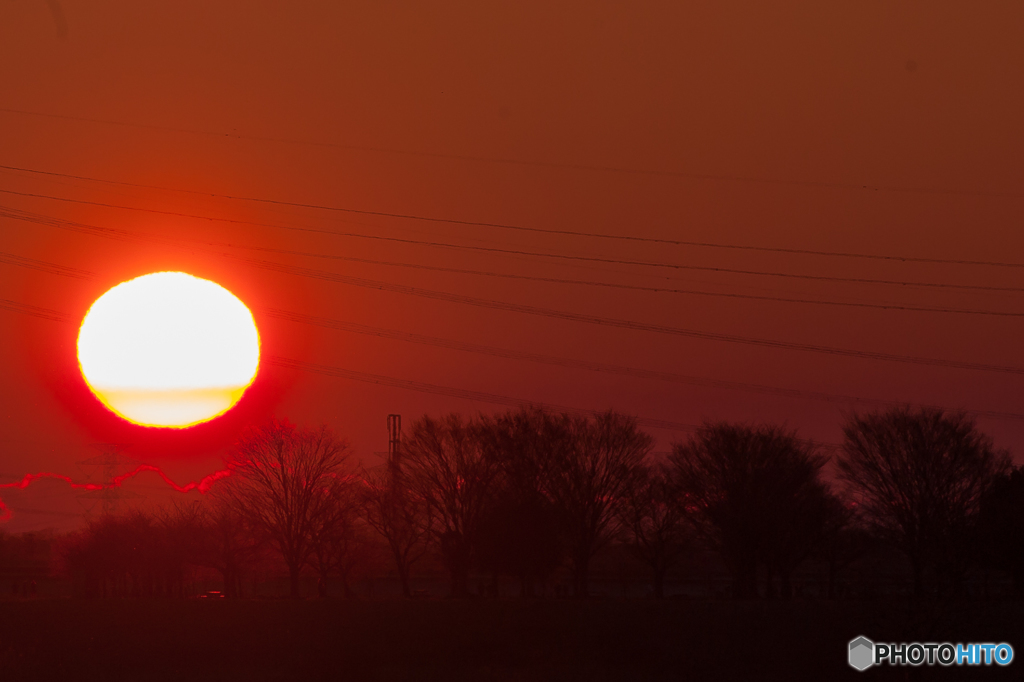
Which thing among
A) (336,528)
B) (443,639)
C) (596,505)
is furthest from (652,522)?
(443,639)

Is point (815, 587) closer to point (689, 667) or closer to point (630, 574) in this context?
point (630, 574)

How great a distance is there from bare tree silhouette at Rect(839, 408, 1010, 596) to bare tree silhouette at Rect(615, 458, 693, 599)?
15.2m

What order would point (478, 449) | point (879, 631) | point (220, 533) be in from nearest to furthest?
1. point (879, 631)
2. point (478, 449)
3. point (220, 533)

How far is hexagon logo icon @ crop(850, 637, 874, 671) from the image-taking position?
135 ft

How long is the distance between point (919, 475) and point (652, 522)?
2317 centimetres

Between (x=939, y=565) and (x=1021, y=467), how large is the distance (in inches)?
1751

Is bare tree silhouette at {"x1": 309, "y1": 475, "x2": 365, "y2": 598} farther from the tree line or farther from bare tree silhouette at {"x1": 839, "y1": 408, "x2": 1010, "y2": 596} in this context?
bare tree silhouette at {"x1": 839, "y1": 408, "x2": 1010, "y2": 596}

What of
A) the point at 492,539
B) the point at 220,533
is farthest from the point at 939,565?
the point at 220,533

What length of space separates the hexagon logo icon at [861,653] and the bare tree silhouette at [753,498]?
1128 inches

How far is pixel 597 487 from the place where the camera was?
3428 inches

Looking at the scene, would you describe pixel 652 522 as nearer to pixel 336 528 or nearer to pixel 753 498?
pixel 753 498

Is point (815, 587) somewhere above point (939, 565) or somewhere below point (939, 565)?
below

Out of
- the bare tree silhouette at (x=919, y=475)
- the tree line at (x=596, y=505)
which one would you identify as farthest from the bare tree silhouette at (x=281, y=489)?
the bare tree silhouette at (x=919, y=475)

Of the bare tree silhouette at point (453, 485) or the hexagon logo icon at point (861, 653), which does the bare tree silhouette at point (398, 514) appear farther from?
the hexagon logo icon at point (861, 653)
